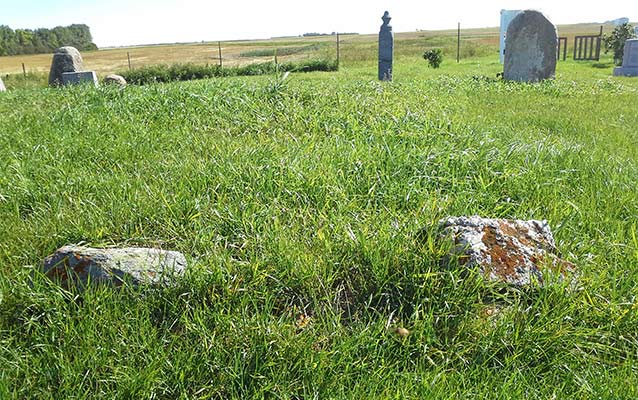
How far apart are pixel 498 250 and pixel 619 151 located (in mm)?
3289

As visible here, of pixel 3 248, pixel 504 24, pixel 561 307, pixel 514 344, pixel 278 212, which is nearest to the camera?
pixel 514 344

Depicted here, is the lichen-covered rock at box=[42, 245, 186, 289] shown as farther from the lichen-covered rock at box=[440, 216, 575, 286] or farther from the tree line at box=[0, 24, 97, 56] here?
the tree line at box=[0, 24, 97, 56]

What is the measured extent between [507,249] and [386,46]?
39.6 feet

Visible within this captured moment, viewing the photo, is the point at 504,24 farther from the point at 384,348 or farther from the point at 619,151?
the point at 384,348

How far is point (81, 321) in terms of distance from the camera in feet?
5.88

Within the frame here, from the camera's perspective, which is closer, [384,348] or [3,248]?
[384,348]

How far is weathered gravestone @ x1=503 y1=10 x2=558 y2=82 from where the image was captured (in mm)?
12164

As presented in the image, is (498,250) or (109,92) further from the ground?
(109,92)

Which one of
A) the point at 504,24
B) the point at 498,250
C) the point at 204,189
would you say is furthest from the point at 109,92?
the point at 504,24

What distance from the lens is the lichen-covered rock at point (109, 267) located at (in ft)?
6.43

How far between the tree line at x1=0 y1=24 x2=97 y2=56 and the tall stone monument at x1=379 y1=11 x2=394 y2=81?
64.3 meters

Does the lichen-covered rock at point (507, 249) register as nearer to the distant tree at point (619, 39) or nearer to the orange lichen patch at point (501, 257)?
the orange lichen patch at point (501, 257)

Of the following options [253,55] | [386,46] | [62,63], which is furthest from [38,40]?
[386,46]

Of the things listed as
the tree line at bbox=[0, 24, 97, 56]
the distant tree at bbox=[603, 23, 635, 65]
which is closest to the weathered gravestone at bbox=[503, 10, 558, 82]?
the distant tree at bbox=[603, 23, 635, 65]
